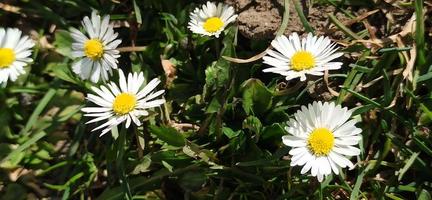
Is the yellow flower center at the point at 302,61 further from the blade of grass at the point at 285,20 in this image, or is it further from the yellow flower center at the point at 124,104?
the yellow flower center at the point at 124,104

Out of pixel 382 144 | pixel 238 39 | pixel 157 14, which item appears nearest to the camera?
pixel 382 144

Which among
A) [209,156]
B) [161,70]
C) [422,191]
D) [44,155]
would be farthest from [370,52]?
[44,155]

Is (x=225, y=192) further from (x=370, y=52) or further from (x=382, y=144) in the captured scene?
(x=370, y=52)

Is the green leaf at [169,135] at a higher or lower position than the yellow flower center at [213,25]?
lower

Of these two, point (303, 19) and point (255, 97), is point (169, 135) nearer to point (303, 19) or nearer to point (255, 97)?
point (255, 97)

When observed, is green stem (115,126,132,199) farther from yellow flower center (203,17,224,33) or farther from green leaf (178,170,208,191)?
yellow flower center (203,17,224,33)

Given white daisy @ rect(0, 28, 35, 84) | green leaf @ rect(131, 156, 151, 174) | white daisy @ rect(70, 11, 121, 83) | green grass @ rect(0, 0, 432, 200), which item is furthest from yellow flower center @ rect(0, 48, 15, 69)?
green leaf @ rect(131, 156, 151, 174)

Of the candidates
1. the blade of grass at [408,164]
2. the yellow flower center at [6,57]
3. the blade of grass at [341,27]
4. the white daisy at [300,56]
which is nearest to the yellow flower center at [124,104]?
the white daisy at [300,56]
